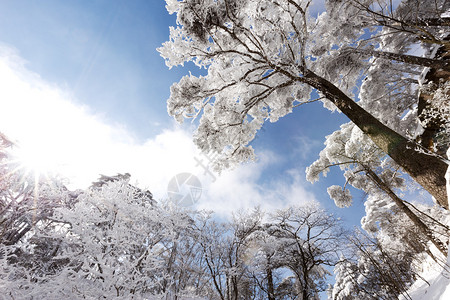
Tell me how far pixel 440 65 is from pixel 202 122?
256 inches

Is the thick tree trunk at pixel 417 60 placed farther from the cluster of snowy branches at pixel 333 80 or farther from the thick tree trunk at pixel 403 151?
the thick tree trunk at pixel 403 151

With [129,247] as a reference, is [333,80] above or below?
above

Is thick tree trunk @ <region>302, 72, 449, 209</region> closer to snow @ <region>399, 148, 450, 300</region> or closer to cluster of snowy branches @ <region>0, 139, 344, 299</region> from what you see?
snow @ <region>399, 148, 450, 300</region>

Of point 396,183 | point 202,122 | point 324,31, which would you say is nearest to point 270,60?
point 324,31

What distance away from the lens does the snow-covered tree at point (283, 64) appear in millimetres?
4879

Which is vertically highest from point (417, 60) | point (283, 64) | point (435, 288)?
point (283, 64)

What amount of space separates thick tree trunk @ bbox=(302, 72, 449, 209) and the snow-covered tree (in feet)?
0.06

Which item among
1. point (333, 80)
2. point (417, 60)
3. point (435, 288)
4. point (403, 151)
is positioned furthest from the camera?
point (333, 80)

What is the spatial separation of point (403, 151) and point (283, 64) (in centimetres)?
369

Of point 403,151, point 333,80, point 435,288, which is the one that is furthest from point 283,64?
point 435,288

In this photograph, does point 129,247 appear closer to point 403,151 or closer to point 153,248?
point 153,248

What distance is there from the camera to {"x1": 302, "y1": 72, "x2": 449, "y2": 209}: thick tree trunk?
4047 millimetres

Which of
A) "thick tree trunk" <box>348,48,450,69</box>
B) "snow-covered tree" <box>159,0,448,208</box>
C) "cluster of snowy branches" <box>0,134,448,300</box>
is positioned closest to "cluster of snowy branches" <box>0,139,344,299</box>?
"cluster of snowy branches" <box>0,134,448,300</box>

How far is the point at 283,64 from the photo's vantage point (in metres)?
5.66
